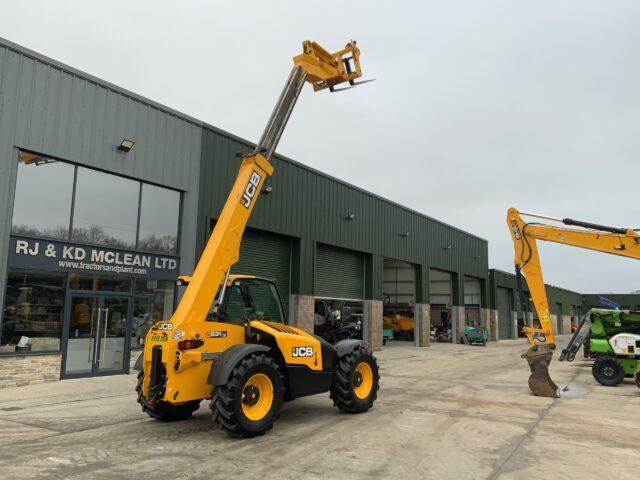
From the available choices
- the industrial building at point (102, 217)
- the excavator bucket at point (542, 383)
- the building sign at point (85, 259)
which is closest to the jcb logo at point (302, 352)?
the excavator bucket at point (542, 383)

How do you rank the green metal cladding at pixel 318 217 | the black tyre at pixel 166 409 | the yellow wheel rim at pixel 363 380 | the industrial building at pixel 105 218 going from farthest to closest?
1. the green metal cladding at pixel 318 217
2. the industrial building at pixel 105 218
3. the yellow wheel rim at pixel 363 380
4. the black tyre at pixel 166 409

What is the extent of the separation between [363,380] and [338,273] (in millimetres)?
13081

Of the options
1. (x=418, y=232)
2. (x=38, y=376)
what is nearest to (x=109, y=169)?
(x=38, y=376)

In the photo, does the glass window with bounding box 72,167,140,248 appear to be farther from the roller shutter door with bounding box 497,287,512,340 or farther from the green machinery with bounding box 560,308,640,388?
the roller shutter door with bounding box 497,287,512,340

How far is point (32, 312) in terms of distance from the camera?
452 inches

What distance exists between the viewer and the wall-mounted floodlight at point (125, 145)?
13.1 metres

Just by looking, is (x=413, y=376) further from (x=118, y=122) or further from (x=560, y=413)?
(x=118, y=122)

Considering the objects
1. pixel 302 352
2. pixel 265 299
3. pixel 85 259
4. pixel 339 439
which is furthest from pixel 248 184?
pixel 85 259

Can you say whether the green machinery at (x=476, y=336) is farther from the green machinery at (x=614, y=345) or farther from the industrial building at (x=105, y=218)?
the green machinery at (x=614, y=345)

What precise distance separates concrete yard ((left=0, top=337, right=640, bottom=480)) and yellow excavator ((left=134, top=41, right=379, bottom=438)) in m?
0.40

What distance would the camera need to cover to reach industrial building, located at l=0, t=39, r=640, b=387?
11320 millimetres

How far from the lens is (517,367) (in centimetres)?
1784

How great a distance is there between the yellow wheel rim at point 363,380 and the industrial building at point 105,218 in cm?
218

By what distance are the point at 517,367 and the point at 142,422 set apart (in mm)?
14142
